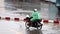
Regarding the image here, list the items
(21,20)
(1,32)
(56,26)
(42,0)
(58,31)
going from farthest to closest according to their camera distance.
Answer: (42,0) → (21,20) → (56,26) → (58,31) → (1,32)

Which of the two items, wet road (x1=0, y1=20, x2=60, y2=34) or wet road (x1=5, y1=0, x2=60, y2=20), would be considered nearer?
wet road (x1=0, y1=20, x2=60, y2=34)

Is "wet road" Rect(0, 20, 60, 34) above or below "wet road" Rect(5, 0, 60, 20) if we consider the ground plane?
below

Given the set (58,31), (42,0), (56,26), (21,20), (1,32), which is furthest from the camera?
(42,0)

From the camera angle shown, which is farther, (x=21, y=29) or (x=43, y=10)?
(x=43, y=10)

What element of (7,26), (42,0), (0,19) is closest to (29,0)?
(42,0)

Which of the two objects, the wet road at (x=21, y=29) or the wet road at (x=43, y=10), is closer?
the wet road at (x=21, y=29)

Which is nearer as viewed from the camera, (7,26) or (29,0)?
(7,26)

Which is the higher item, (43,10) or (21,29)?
(43,10)

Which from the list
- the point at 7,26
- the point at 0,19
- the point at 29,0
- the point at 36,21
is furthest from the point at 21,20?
the point at 29,0

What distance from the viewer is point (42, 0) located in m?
32.4

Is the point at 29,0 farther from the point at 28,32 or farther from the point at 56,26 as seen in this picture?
the point at 28,32

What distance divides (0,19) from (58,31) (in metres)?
5.09

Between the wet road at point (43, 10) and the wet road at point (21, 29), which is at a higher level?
the wet road at point (43, 10)

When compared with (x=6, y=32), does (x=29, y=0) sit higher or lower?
higher
